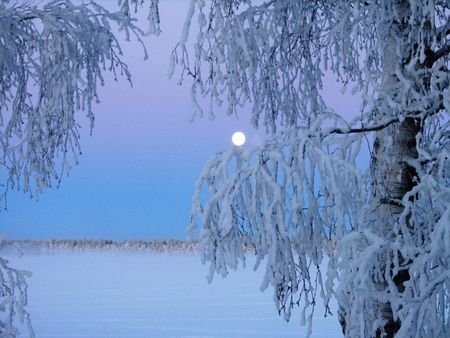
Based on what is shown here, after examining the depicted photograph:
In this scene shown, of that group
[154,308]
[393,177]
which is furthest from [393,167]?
[154,308]

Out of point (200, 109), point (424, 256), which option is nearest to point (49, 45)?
point (200, 109)

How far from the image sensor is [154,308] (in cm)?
1203

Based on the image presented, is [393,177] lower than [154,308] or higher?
higher

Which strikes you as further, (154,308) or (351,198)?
(154,308)

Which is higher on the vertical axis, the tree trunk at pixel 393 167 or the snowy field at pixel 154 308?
the tree trunk at pixel 393 167

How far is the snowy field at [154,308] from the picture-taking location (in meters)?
9.34

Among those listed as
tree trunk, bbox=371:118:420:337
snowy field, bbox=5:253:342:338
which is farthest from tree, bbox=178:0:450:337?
snowy field, bbox=5:253:342:338

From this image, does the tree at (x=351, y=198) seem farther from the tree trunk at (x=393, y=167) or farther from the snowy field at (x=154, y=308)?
the snowy field at (x=154, y=308)

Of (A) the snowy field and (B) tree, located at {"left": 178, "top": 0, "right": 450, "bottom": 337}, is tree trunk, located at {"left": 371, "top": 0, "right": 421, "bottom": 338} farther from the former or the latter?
(A) the snowy field

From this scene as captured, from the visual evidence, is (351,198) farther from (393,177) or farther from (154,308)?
(154,308)

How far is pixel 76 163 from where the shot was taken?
4.90 metres

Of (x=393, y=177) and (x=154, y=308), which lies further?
(x=154, y=308)

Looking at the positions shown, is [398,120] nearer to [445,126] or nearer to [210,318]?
[445,126]

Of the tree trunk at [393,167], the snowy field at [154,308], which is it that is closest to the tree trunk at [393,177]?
the tree trunk at [393,167]
